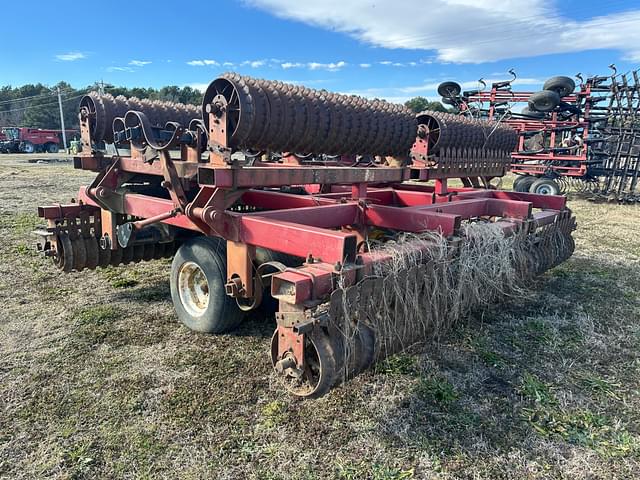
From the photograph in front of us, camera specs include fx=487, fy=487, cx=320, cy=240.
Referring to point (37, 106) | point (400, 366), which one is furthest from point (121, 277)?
point (37, 106)

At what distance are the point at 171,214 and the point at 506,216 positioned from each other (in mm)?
2663

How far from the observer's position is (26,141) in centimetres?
3731

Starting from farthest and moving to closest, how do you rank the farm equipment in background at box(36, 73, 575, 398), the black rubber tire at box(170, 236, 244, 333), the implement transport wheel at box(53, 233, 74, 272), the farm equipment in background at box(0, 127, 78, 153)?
1. the farm equipment in background at box(0, 127, 78, 153)
2. the implement transport wheel at box(53, 233, 74, 272)
3. the black rubber tire at box(170, 236, 244, 333)
4. the farm equipment in background at box(36, 73, 575, 398)

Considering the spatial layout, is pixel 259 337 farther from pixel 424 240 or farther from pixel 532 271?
pixel 532 271

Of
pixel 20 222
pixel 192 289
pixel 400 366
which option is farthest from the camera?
pixel 20 222

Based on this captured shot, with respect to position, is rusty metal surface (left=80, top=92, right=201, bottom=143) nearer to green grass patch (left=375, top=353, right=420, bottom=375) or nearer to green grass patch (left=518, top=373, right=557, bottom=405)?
green grass patch (left=375, top=353, right=420, bottom=375)

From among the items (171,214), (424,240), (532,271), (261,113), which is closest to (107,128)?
(171,214)

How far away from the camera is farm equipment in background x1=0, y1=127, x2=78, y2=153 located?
3616 centimetres

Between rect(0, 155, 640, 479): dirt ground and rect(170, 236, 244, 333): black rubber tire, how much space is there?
0.10 meters

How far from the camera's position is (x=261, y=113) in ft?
9.48

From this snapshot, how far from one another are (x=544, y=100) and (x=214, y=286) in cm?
1112

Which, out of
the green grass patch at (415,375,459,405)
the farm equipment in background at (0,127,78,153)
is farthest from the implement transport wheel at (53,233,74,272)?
the farm equipment in background at (0,127,78,153)

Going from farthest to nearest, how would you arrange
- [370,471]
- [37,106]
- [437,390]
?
[37,106] < [437,390] < [370,471]

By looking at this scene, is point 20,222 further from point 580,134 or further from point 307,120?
point 580,134
